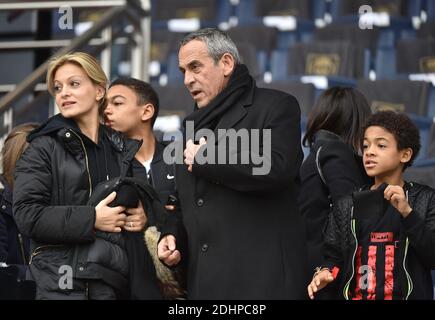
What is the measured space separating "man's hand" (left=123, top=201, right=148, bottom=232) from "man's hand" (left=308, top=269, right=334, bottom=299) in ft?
2.00

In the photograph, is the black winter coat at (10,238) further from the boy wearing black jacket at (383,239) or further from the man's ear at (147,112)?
the boy wearing black jacket at (383,239)

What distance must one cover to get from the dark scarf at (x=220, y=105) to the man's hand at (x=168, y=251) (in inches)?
15.0

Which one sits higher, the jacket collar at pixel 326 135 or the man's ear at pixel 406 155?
A: the jacket collar at pixel 326 135

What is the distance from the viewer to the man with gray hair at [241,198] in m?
3.29

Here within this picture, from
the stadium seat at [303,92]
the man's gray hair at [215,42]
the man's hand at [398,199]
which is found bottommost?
the man's hand at [398,199]

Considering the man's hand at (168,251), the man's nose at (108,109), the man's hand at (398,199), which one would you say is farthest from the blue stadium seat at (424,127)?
the man's hand at (168,251)

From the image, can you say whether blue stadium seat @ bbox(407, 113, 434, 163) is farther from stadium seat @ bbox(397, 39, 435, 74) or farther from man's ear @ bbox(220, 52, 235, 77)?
man's ear @ bbox(220, 52, 235, 77)

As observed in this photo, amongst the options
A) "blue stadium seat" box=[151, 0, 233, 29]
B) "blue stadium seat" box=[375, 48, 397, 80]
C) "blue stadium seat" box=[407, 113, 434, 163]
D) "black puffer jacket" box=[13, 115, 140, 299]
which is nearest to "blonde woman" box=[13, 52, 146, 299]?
"black puffer jacket" box=[13, 115, 140, 299]

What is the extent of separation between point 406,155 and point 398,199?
15.1 inches

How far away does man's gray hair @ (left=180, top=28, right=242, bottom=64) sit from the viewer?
11.6 ft

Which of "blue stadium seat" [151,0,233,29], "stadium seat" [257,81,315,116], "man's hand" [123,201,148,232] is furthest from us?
"blue stadium seat" [151,0,233,29]

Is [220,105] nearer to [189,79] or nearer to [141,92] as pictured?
[189,79]

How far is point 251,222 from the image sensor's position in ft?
11.0

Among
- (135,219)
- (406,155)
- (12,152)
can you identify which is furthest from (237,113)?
(12,152)
